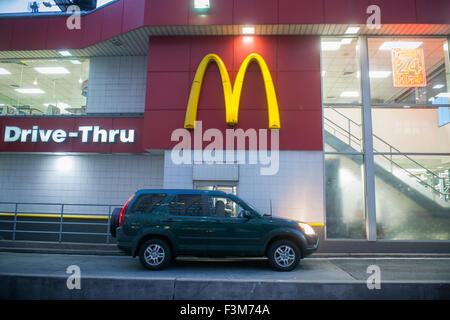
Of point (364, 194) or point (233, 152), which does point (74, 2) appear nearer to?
point (233, 152)

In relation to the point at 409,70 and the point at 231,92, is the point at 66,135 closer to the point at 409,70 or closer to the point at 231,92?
the point at 231,92

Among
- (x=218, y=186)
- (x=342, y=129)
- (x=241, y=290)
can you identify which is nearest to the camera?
(x=241, y=290)

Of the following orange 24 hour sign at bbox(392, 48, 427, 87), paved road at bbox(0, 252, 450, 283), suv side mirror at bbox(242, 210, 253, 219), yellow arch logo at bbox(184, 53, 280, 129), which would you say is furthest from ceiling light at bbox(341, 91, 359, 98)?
suv side mirror at bbox(242, 210, 253, 219)

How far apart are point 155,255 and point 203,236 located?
125 cm

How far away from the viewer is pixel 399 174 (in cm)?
1102

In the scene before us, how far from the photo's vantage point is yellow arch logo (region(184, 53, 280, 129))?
→ 10992mm

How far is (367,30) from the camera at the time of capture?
11344 millimetres

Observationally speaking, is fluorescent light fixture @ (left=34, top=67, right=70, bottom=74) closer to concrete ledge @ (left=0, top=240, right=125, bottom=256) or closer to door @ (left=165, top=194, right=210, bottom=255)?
concrete ledge @ (left=0, top=240, right=125, bottom=256)

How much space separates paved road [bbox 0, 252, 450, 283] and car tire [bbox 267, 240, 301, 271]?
18cm

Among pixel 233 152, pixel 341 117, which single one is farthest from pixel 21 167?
pixel 341 117

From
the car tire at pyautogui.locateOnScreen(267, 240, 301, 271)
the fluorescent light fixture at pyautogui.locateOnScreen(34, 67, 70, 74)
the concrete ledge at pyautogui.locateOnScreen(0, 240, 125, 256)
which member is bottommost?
the concrete ledge at pyautogui.locateOnScreen(0, 240, 125, 256)

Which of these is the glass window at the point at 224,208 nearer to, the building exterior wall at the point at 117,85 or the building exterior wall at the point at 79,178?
the building exterior wall at the point at 79,178

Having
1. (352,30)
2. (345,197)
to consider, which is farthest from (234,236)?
(352,30)

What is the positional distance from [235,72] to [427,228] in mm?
8538
